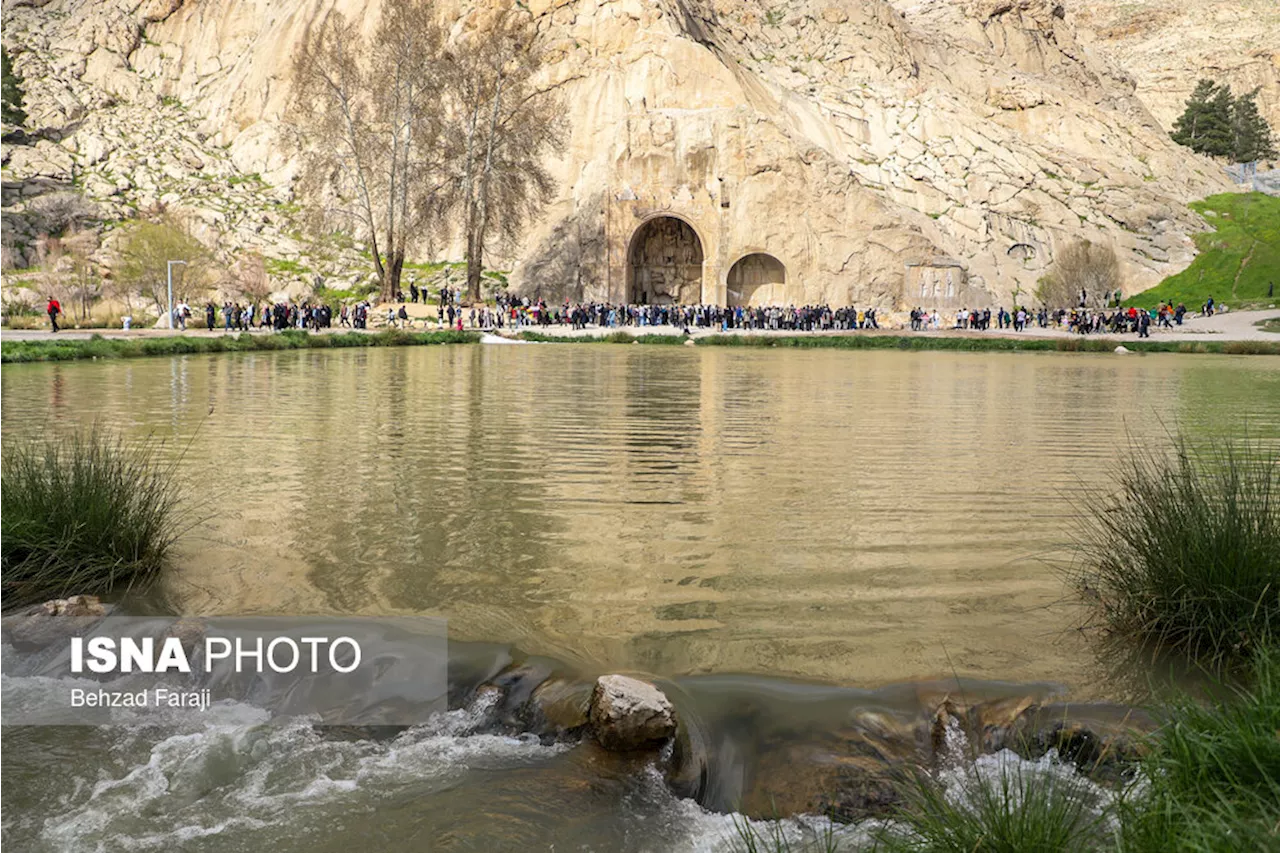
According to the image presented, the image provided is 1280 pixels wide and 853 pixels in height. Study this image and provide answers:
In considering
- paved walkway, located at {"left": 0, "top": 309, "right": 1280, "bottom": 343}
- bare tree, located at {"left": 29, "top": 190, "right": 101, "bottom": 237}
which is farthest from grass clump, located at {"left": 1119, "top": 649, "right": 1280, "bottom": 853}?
bare tree, located at {"left": 29, "top": 190, "right": 101, "bottom": 237}

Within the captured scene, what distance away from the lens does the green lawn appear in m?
60.3

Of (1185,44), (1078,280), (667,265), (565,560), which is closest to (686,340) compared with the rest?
(667,265)

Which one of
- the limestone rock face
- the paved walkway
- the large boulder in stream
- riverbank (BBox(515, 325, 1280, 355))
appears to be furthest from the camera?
the limestone rock face

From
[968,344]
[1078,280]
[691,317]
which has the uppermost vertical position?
[1078,280]

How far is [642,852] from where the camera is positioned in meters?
3.58

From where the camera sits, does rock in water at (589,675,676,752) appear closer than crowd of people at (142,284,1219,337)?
Yes

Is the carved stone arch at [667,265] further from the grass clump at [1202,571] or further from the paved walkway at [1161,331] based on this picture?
the grass clump at [1202,571]

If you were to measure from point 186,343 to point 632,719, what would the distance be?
27545 millimetres

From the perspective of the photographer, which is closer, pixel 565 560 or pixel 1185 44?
pixel 565 560

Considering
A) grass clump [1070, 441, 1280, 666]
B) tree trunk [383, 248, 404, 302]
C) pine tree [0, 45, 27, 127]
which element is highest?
pine tree [0, 45, 27, 127]

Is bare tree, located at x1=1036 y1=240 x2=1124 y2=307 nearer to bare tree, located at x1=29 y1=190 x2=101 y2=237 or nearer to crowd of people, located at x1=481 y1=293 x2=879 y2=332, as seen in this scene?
crowd of people, located at x1=481 y1=293 x2=879 y2=332

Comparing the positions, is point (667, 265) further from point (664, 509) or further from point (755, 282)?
point (664, 509)

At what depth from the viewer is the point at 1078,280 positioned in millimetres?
57375

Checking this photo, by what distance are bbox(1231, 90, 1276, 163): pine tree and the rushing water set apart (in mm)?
98803
